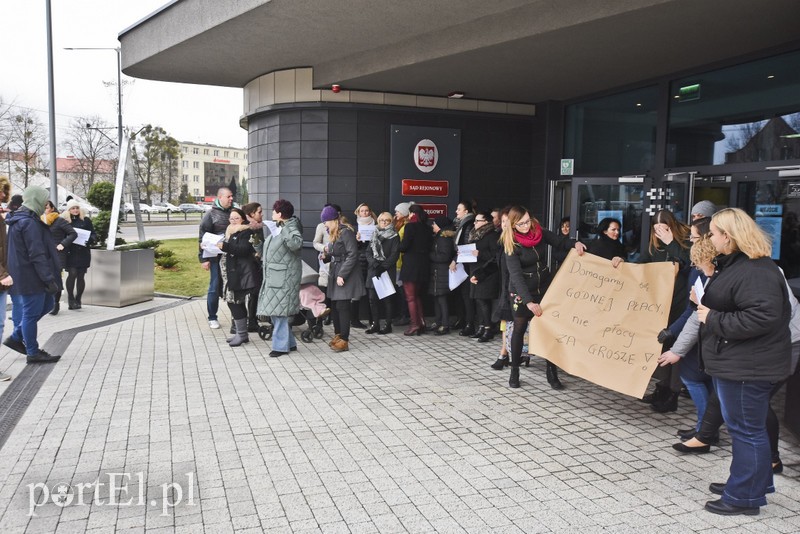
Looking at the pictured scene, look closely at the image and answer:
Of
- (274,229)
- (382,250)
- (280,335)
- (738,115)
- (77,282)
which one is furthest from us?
(77,282)

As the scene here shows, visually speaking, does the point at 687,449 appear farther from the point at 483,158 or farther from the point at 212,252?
the point at 483,158

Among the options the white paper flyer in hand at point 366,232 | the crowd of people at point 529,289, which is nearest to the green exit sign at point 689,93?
the crowd of people at point 529,289

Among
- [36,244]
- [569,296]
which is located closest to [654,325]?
[569,296]

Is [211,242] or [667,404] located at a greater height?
[211,242]

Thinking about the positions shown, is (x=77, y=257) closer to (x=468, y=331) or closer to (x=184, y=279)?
(x=184, y=279)

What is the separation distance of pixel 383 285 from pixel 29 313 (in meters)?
4.55

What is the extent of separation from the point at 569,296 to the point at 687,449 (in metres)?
1.81

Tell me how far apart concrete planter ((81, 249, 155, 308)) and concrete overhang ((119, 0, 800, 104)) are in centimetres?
333

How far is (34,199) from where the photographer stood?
23.5 feet

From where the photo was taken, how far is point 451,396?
6410mm

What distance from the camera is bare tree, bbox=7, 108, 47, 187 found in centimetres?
3008

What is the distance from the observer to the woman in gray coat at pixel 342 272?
8.27 metres

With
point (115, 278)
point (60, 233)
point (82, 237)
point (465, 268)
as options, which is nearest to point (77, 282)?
point (115, 278)

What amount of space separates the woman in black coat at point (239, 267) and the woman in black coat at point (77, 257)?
13.6 feet
